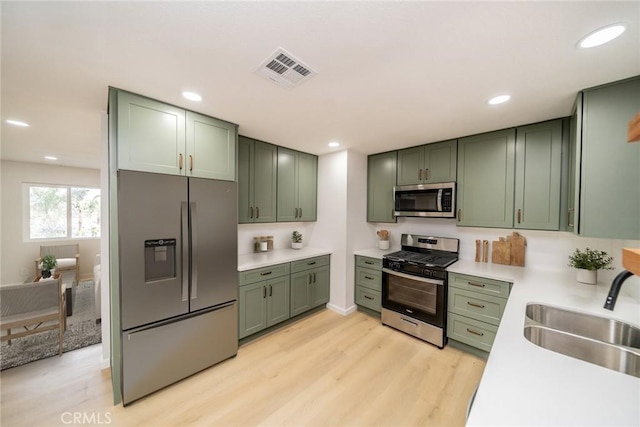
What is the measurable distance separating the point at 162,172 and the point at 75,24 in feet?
3.22

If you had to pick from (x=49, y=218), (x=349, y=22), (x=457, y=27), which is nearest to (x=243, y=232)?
(x=349, y=22)

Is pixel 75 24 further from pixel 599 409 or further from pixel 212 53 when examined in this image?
pixel 599 409

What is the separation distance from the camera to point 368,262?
3.34m

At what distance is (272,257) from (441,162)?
98.2 inches

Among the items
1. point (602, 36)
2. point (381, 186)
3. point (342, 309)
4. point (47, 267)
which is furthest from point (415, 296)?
point (47, 267)

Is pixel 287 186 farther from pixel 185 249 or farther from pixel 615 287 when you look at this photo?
pixel 615 287

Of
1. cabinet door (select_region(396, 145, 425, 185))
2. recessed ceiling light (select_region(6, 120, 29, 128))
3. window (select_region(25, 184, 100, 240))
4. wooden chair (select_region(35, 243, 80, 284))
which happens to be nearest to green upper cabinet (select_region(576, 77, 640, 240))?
cabinet door (select_region(396, 145, 425, 185))

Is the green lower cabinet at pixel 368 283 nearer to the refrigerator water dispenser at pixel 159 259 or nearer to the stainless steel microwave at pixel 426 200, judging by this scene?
the stainless steel microwave at pixel 426 200

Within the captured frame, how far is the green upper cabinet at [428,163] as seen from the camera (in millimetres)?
2865

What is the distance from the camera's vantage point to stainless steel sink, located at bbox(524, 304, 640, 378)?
112cm

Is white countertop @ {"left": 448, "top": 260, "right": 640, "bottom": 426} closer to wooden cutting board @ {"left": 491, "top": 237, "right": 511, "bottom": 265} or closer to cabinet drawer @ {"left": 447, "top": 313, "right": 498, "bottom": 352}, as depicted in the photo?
cabinet drawer @ {"left": 447, "top": 313, "right": 498, "bottom": 352}

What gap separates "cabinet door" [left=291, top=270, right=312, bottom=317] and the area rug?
2303mm

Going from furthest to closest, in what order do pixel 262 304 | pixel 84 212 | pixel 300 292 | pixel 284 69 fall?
pixel 84 212 → pixel 300 292 → pixel 262 304 → pixel 284 69

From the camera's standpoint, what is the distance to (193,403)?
1821 millimetres
